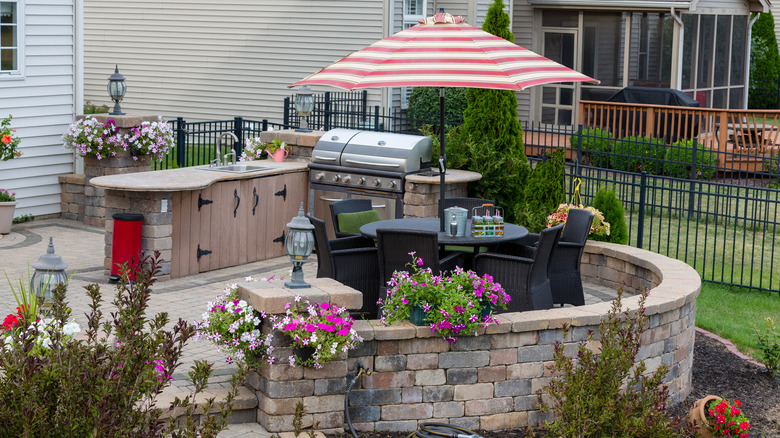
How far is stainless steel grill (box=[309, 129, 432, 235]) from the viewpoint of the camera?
10.3 metres

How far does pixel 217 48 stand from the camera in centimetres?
1911

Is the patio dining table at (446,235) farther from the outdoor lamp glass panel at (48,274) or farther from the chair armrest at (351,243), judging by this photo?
the outdoor lamp glass panel at (48,274)

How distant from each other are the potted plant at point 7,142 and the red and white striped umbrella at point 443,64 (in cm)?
524

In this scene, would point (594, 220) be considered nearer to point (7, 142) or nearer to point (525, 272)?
point (525, 272)

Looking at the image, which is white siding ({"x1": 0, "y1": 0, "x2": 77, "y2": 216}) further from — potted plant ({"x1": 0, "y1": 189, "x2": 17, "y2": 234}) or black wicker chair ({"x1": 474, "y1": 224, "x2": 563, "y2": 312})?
black wicker chair ({"x1": 474, "y1": 224, "x2": 563, "y2": 312})

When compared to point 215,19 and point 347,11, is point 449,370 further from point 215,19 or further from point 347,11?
point 215,19

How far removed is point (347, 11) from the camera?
17531 millimetres

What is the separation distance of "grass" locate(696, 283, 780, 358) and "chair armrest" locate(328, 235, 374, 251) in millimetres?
3168

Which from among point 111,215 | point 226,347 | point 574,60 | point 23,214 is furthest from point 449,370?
point 574,60

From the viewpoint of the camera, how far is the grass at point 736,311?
27.7ft

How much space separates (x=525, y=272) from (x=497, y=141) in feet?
13.5

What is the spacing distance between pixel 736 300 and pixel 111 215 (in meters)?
6.24

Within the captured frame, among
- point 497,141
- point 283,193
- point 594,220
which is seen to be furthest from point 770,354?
point 283,193

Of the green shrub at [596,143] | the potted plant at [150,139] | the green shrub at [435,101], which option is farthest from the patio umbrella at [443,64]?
the green shrub at [435,101]
